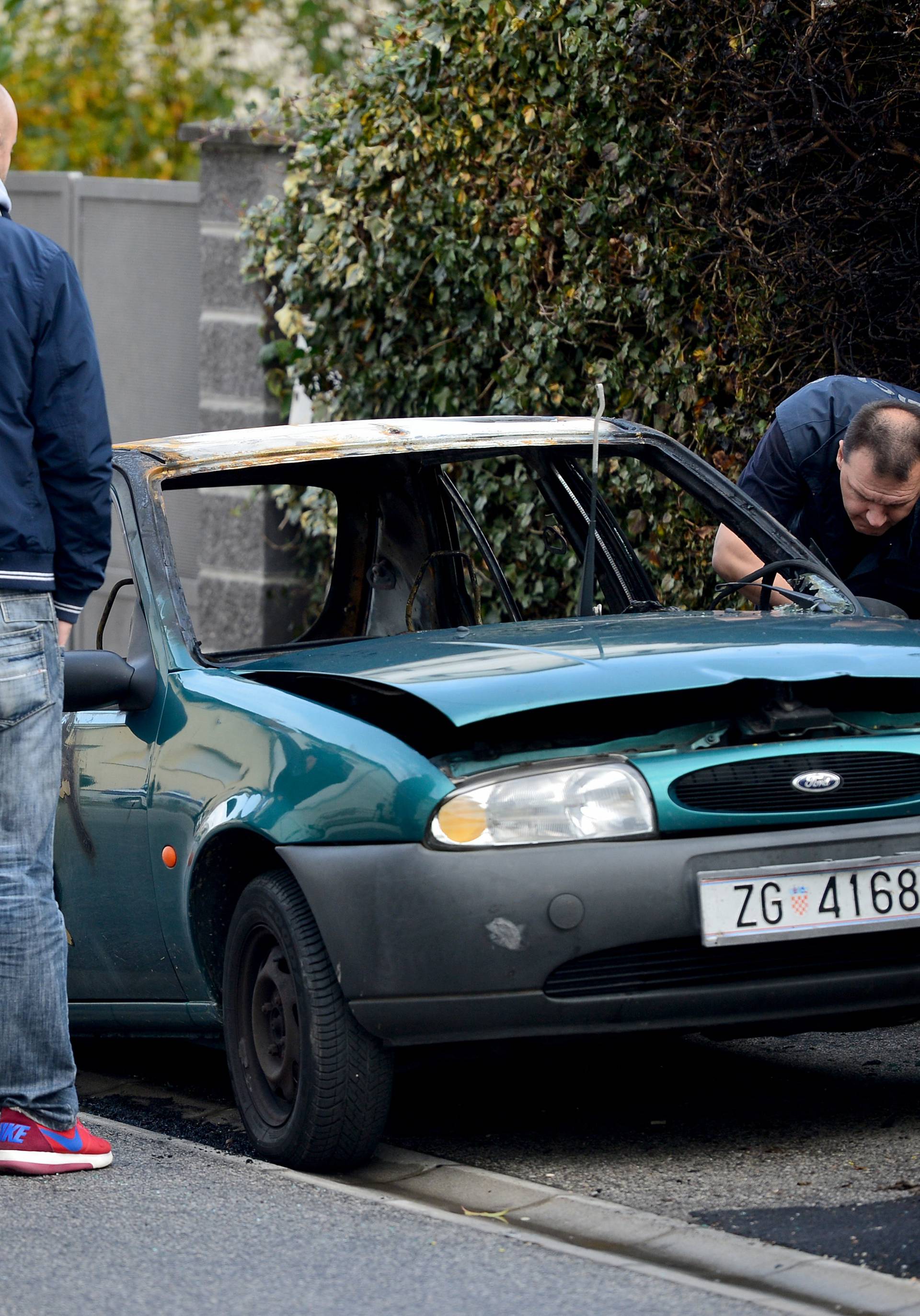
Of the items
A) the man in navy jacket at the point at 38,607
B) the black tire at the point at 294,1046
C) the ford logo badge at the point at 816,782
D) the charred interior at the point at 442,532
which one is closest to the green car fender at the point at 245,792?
the black tire at the point at 294,1046

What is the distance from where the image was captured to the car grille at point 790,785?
12.6 ft

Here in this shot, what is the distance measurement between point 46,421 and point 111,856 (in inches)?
42.9

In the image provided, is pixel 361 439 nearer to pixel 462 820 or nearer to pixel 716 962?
pixel 462 820

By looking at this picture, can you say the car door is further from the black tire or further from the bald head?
the bald head

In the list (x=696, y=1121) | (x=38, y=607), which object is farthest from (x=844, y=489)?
(x=38, y=607)

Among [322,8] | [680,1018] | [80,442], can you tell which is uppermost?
[322,8]

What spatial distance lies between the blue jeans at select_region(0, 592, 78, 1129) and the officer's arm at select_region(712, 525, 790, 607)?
2004 mm

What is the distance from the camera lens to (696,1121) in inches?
173

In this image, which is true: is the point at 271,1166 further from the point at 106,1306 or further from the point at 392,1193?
the point at 106,1306

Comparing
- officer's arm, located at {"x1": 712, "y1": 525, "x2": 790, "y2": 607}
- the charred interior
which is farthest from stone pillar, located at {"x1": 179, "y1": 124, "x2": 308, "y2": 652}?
officer's arm, located at {"x1": 712, "y1": 525, "x2": 790, "y2": 607}

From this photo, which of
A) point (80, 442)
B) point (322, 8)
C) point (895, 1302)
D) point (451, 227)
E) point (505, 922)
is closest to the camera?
point (895, 1302)

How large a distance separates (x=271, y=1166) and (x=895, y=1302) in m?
1.36

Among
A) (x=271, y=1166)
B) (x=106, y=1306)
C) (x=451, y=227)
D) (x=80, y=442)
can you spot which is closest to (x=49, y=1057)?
(x=271, y=1166)

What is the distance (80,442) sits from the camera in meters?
3.96
